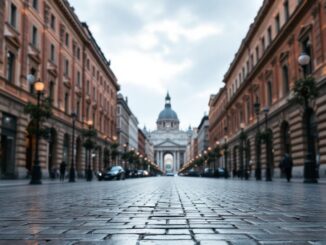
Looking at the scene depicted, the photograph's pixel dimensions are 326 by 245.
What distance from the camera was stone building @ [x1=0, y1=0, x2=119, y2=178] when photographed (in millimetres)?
29453

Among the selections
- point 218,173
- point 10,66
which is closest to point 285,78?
point 10,66

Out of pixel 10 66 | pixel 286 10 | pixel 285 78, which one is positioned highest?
pixel 286 10

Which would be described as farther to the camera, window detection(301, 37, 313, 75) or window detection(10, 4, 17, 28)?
window detection(10, 4, 17, 28)

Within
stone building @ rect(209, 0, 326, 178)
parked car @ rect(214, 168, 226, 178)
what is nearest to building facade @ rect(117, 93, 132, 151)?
parked car @ rect(214, 168, 226, 178)

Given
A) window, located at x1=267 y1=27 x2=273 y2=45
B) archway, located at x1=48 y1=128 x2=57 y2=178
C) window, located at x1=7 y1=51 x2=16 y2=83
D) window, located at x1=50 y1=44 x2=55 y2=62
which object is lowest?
archway, located at x1=48 y1=128 x2=57 y2=178

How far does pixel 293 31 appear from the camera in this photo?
109ft

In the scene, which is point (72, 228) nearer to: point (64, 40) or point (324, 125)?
point (324, 125)

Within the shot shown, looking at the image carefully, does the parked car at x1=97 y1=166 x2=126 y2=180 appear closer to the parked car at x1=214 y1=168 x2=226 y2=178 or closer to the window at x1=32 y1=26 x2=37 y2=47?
the window at x1=32 y1=26 x2=37 y2=47

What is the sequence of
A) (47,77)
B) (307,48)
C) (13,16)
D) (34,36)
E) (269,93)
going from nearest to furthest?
(307,48), (13,16), (34,36), (47,77), (269,93)

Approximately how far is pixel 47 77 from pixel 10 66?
7.88 meters

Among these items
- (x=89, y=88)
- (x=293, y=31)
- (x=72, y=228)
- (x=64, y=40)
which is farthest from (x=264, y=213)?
(x=89, y=88)

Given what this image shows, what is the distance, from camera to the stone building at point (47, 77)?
96.6 feet

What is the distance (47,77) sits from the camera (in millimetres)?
38312

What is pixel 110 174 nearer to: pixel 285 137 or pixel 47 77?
pixel 47 77
